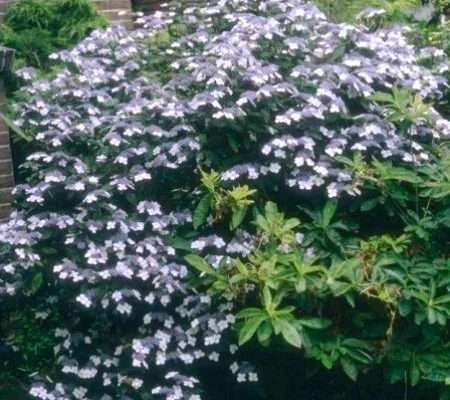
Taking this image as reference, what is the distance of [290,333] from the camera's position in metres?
4.77

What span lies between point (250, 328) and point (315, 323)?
1.22 feet

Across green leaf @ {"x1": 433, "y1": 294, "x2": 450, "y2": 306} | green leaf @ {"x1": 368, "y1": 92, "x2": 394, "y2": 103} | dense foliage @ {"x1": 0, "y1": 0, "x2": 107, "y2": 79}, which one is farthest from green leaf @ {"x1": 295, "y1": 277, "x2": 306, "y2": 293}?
dense foliage @ {"x1": 0, "y1": 0, "x2": 107, "y2": 79}

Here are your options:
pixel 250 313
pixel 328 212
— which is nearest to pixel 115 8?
pixel 328 212

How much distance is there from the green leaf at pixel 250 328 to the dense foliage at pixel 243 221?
0.14 feet

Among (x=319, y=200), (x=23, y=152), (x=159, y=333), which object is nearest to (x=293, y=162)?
(x=319, y=200)

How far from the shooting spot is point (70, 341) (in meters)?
5.47

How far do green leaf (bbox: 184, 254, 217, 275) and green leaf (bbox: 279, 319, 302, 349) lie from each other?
18.4 inches

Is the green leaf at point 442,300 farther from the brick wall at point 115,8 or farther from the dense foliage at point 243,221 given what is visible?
the brick wall at point 115,8

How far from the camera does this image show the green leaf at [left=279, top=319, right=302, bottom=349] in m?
4.73

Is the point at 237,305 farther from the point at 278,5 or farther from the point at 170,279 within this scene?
the point at 278,5

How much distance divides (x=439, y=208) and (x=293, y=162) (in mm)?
788

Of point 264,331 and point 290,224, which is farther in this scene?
point 290,224

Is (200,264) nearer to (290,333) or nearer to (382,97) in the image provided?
(290,333)

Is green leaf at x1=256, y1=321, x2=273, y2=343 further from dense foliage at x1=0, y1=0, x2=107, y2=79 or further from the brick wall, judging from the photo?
the brick wall
